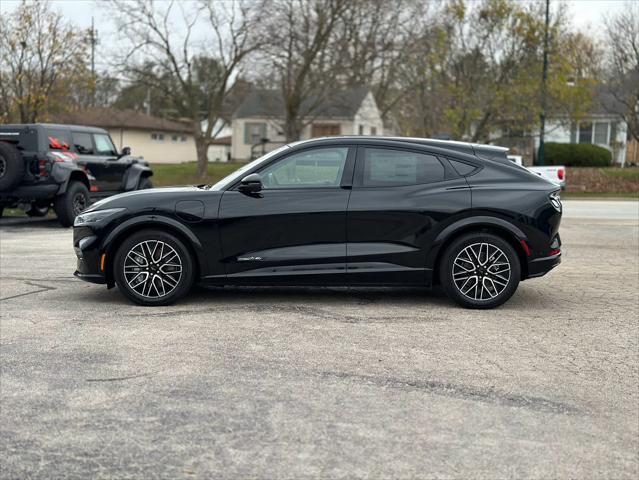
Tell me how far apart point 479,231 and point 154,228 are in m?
3.11

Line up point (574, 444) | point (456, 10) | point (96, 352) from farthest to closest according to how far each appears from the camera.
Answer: point (456, 10) → point (96, 352) → point (574, 444)

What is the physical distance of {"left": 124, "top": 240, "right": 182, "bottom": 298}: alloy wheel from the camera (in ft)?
24.6

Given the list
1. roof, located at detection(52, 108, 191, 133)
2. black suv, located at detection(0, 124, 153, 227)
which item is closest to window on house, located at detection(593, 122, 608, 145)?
roof, located at detection(52, 108, 191, 133)

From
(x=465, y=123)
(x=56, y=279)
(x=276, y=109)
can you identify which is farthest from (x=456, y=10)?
(x=56, y=279)

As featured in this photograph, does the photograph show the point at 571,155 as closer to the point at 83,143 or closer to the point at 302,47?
the point at 302,47

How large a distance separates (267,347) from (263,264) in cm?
159

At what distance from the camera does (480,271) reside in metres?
7.46

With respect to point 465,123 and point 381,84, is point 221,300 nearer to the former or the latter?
point 465,123

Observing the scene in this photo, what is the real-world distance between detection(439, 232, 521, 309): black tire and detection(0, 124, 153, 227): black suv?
10081 mm

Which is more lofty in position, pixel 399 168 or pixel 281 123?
pixel 281 123

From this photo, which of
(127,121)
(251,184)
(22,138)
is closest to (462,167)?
(251,184)

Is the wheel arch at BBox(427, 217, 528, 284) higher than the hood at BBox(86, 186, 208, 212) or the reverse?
the reverse

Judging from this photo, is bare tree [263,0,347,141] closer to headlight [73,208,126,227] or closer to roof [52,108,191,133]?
roof [52,108,191,133]

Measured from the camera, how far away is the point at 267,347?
5969 millimetres
